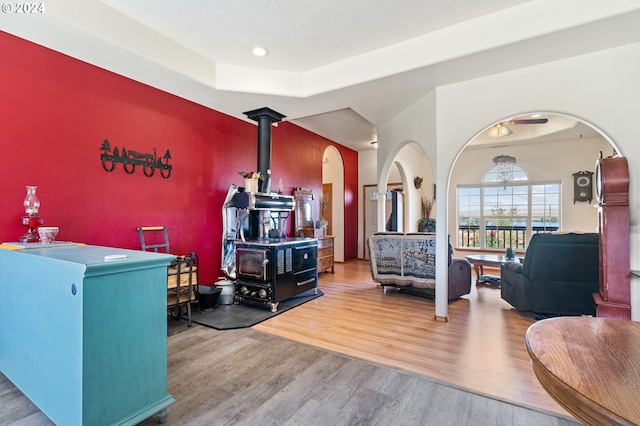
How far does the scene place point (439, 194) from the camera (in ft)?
12.2

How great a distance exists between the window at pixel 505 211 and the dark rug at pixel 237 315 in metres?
5.51

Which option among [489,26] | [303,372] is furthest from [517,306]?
[489,26]

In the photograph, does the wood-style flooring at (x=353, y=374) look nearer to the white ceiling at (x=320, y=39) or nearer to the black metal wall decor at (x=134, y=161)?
the black metal wall decor at (x=134, y=161)

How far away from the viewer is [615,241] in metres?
2.57

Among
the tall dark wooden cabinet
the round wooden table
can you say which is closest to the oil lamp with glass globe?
the round wooden table

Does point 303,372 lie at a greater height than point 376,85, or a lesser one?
lesser

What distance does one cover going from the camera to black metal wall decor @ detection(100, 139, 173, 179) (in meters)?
3.30

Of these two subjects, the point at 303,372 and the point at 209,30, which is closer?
the point at 303,372

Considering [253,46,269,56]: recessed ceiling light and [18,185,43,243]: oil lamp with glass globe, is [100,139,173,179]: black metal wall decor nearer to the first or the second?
[18,185,43,243]: oil lamp with glass globe

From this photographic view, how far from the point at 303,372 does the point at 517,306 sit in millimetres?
3015

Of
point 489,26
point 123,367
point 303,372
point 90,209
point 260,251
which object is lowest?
point 303,372

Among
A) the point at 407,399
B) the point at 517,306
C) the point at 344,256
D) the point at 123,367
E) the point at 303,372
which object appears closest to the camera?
the point at 123,367

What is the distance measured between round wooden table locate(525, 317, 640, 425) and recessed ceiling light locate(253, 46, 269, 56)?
142 inches

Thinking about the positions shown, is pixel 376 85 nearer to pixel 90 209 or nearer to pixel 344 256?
pixel 90 209
